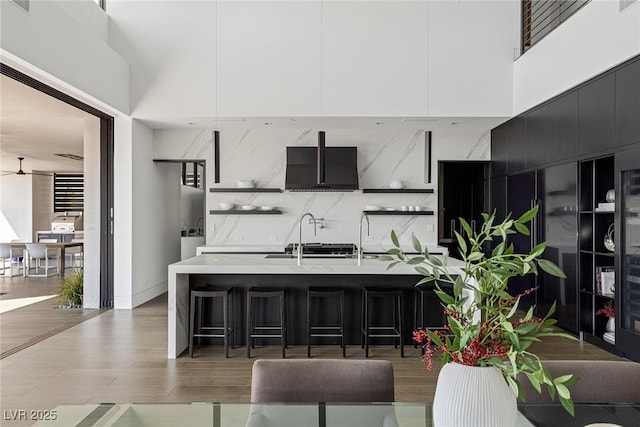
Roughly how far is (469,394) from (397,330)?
3.43m

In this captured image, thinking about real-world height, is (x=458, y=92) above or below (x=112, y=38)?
below

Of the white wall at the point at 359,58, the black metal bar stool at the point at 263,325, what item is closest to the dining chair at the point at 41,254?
the white wall at the point at 359,58

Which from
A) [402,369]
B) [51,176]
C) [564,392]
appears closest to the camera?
[564,392]

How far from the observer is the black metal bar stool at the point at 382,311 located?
415 centimetres

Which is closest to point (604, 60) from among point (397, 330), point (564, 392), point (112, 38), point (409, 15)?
point (409, 15)

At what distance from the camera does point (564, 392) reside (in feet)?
3.12

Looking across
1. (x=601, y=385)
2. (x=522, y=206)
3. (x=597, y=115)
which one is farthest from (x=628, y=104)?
(x=601, y=385)

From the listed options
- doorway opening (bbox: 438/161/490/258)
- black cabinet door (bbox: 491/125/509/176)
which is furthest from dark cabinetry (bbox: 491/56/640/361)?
doorway opening (bbox: 438/161/490/258)

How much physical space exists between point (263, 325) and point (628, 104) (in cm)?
383

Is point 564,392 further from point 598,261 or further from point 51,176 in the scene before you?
point 51,176

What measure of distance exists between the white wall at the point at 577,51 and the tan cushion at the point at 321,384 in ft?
12.2

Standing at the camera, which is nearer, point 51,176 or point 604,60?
point 604,60

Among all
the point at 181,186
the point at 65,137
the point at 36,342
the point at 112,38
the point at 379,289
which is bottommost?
the point at 36,342

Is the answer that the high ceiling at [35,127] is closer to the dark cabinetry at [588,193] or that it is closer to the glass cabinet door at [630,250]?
the dark cabinetry at [588,193]
